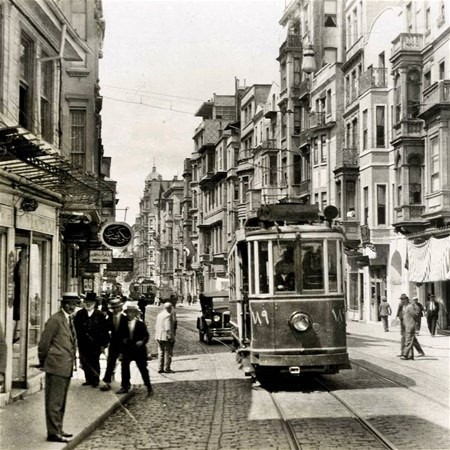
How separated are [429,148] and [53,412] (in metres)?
25.8

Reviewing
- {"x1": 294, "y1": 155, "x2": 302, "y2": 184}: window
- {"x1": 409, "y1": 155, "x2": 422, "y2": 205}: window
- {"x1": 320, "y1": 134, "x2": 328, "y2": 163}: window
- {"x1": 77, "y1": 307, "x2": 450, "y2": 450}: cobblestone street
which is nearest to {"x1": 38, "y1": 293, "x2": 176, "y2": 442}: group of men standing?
{"x1": 77, "y1": 307, "x2": 450, "y2": 450}: cobblestone street

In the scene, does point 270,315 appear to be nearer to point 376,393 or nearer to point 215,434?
point 376,393

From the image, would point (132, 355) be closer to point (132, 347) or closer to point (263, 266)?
point (132, 347)

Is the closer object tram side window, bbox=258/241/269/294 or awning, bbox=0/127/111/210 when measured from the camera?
awning, bbox=0/127/111/210

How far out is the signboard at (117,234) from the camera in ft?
50.3

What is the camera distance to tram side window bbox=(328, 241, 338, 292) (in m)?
13.8

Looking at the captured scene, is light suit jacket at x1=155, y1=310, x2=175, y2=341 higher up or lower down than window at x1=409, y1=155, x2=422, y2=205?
lower down

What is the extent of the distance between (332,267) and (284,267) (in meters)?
0.91

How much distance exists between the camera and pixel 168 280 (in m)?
115

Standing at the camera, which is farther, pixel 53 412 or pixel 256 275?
pixel 256 275

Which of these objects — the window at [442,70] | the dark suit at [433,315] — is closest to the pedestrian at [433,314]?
the dark suit at [433,315]

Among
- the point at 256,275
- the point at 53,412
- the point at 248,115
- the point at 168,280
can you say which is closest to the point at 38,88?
the point at 256,275

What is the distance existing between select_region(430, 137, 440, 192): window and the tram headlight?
61.4 feet

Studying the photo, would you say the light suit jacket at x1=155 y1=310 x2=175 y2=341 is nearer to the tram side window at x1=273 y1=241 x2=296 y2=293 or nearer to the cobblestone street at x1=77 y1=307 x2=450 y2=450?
the cobblestone street at x1=77 y1=307 x2=450 y2=450
